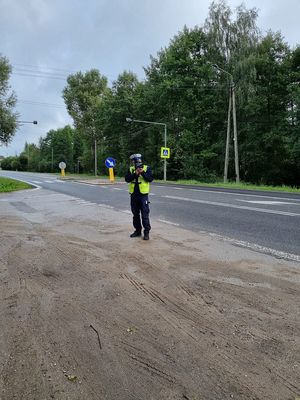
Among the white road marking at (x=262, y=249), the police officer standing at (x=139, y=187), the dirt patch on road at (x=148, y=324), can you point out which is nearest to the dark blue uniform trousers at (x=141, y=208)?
the police officer standing at (x=139, y=187)

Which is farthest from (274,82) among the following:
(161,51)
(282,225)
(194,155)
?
(282,225)

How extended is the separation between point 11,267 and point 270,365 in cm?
349

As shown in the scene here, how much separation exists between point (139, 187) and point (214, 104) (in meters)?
31.3

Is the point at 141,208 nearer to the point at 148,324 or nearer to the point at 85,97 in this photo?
the point at 148,324

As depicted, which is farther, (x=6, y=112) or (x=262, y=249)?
(x=6, y=112)

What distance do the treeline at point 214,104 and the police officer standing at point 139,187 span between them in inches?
944

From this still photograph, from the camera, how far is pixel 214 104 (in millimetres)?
35312

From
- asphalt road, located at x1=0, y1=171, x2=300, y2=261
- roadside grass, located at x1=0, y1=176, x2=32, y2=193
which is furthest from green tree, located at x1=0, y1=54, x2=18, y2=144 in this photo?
asphalt road, located at x1=0, y1=171, x2=300, y2=261

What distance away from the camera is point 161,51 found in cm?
4234

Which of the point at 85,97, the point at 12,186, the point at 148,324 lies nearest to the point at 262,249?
the point at 148,324

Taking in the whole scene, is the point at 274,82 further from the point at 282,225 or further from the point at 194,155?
the point at 282,225

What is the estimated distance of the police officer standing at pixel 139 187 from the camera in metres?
6.34

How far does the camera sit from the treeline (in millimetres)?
29828

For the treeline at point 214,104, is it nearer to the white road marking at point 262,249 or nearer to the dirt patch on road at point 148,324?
the white road marking at point 262,249
